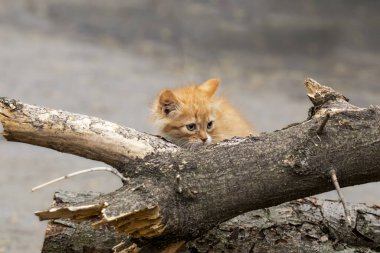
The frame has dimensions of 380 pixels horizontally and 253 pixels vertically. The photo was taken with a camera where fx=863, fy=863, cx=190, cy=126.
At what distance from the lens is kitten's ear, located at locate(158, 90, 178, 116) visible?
4.83 metres

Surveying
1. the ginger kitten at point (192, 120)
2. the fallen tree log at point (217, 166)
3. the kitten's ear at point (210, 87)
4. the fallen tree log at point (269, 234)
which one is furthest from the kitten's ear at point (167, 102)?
the fallen tree log at point (217, 166)

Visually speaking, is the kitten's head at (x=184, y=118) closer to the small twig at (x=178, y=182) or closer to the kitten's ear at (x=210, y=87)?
the kitten's ear at (x=210, y=87)

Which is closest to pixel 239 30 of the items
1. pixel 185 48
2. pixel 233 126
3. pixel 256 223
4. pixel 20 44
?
pixel 185 48

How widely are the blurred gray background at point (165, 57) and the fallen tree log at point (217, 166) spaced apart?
3.51 m

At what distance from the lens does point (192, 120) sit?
193 inches

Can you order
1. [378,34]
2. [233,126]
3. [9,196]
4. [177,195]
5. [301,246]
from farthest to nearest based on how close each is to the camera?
[378,34] < [9,196] < [233,126] < [301,246] < [177,195]

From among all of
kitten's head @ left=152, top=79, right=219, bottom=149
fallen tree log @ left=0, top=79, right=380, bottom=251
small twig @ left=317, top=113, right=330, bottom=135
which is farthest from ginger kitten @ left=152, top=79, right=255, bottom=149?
small twig @ left=317, top=113, right=330, bottom=135

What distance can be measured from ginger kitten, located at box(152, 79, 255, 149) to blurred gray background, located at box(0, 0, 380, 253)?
2.06 meters

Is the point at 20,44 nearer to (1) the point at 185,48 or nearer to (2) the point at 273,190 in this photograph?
(1) the point at 185,48

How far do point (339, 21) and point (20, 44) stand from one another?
418 centimetres

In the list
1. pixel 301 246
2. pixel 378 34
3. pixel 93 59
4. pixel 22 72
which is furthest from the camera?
pixel 378 34

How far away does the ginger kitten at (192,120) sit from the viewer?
16.0 ft

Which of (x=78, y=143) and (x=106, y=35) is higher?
(x=106, y=35)

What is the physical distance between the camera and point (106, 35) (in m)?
11.5
